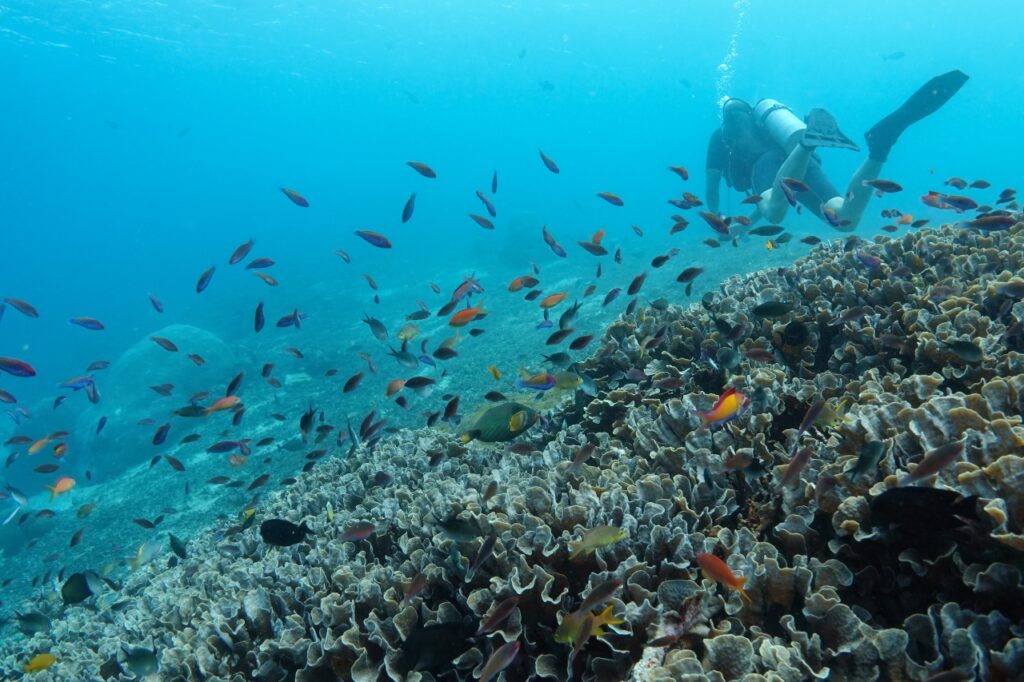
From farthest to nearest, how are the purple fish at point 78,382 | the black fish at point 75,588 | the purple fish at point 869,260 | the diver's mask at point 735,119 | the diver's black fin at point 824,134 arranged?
the diver's mask at point 735,119
the diver's black fin at point 824,134
the purple fish at point 78,382
the purple fish at point 869,260
the black fish at point 75,588

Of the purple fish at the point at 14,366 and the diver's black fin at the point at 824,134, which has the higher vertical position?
the diver's black fin at the point at 824,134

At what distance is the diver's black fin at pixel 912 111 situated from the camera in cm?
1102

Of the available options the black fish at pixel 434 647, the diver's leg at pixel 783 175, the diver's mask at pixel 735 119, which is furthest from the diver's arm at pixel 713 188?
the black fish at pixel 434 647

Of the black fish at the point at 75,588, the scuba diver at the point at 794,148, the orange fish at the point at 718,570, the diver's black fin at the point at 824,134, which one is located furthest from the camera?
the scuba diver at the point at 794,148

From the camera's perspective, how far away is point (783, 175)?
36.6ft

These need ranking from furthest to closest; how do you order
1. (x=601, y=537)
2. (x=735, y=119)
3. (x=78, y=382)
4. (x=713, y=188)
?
1. (x=713, y=188)
2. (x=735, y=119)
3. (x=78, y=382)
4. (x=601, y=537)

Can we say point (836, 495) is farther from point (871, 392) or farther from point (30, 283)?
point (30, 283)

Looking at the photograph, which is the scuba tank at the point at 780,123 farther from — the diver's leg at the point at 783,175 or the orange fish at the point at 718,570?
the orange fish at the point at 718,570

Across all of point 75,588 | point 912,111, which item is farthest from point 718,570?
point 912,111

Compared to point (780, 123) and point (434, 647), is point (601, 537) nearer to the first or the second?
point (434, 647)

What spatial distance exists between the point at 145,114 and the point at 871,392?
13393cm

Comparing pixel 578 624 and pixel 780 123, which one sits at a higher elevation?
pixel 780 123

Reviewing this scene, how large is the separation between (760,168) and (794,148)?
2316mm

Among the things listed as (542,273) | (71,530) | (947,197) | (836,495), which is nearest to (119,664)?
(836,495)
